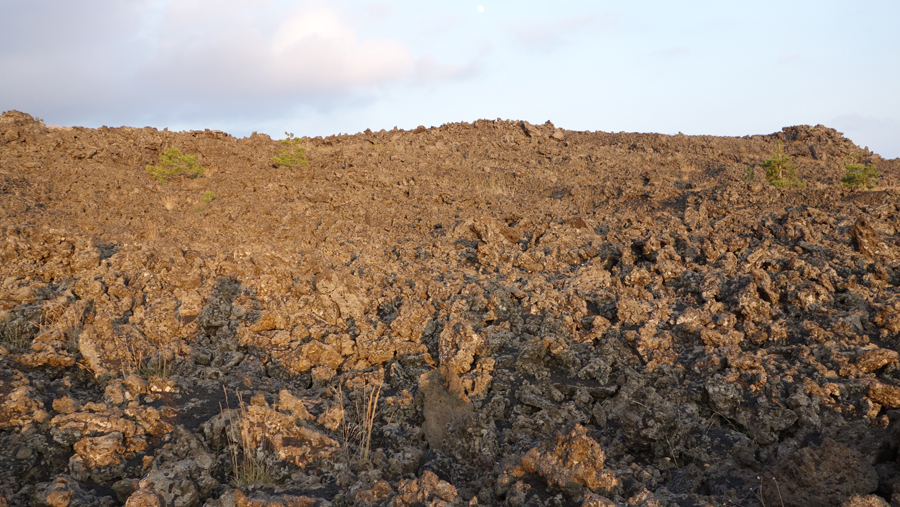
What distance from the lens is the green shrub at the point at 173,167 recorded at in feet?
39.9

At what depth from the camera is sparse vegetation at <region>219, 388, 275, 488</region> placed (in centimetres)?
360

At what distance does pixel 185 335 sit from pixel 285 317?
103 cm

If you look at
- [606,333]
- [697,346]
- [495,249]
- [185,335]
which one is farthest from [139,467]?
[495,249]

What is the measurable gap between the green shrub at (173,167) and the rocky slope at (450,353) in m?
1.58

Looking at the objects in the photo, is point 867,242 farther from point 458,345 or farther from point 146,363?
point 146,363

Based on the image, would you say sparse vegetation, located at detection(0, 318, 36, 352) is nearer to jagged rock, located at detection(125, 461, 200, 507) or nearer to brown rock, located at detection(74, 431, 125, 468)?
brown rock, located at detection(74, 431, 125, 468)

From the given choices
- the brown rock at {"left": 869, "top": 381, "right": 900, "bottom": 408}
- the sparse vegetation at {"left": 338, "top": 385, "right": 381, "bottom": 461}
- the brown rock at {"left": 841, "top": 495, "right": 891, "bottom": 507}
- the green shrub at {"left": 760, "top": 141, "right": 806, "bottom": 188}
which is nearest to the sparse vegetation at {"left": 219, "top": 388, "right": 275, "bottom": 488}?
the sparse vegetation at {"left": 338, "top": 385, "right": 381, "bottom": 461}

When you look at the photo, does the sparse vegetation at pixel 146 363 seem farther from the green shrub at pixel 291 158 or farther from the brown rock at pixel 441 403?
the green shrub at pixel 291 158

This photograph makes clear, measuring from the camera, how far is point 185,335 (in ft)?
18.2

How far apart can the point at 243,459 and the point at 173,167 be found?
1060 centimetres

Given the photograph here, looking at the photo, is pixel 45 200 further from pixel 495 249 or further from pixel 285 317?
pixel 495 249

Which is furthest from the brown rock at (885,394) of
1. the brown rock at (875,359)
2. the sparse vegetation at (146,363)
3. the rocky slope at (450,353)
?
the sparse vegetation at (146,363)

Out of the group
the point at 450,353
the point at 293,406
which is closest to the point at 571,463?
the point at 450,353

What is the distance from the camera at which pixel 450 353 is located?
17.2 ft
